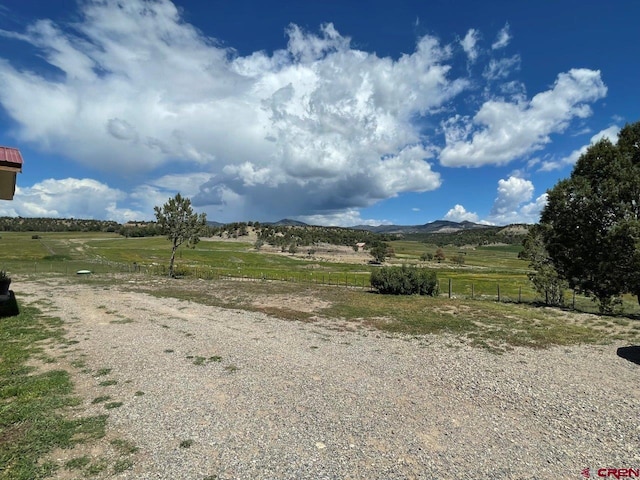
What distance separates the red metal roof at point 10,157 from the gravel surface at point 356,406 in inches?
251

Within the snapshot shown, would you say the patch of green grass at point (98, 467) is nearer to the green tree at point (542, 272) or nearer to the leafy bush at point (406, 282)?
the leafy bush at point (406, 282)

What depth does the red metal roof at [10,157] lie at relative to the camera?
1039 cm

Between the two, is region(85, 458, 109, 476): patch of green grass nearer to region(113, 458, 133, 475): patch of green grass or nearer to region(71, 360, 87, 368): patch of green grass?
region(113, 458, 133, 475): patch of green grass

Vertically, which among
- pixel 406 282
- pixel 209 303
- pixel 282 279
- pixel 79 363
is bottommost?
pixel 282 279

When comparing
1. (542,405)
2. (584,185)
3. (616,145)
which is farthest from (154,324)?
(616,145)

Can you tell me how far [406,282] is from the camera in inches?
1339

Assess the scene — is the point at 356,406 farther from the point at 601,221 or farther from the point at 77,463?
the point at 601,221

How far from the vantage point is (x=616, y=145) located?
25.9 meters

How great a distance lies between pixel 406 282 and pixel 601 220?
15555 millimetres

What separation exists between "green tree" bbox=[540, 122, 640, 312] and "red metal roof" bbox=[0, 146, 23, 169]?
2926 cm

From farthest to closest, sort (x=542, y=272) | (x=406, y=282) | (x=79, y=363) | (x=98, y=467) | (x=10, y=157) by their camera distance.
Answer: (x=406, y=282) → (x=542, y=272) → (x=79, y=363) → (x=10, y=157) → (x=98, y=467)

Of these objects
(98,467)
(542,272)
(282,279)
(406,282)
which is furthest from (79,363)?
(282,279)

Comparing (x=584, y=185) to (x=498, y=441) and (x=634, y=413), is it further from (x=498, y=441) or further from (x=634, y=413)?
(x=498, y=441)

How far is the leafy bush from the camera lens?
3409 centimetres
